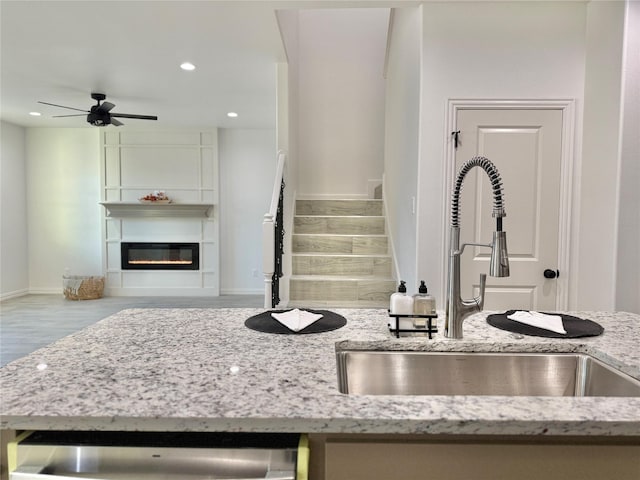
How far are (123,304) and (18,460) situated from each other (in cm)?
587

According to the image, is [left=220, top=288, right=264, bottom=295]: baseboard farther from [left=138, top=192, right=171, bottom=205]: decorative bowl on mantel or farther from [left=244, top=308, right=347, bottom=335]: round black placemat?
[left=244, top=308, right=347, bottom=335]: round black placemat

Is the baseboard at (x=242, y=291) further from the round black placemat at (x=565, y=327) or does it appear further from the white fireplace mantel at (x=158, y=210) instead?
the round black placemat at (x=565, y=327)

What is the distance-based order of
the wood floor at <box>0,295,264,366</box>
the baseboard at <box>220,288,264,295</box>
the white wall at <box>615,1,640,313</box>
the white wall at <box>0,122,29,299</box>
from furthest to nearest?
the baseboard at <box>220,288,264,295</box>
the white wall at <box>0,122,29,299</box>
the wood floor at <box>0,295,264,366</box>
the white wall at <box>615,1,640,313</box>

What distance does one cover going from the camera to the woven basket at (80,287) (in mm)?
6348

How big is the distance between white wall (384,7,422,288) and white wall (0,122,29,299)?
5939 mm

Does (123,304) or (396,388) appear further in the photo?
(123,304)

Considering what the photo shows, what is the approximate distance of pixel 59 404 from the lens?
0.78 meters

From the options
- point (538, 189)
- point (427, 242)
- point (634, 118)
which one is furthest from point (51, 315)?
point (634, 118)

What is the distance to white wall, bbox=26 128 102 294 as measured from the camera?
6730 mm

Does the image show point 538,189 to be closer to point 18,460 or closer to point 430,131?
point 430,131

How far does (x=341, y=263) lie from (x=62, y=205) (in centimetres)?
551

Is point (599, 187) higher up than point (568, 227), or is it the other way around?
point (599, 187)

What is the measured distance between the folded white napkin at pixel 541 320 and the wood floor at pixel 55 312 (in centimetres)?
429

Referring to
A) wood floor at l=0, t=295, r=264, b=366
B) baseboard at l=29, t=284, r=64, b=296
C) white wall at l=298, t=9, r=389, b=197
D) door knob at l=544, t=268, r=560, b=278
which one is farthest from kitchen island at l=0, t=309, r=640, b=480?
baseboard at l=29, t=284, r=64, b=296
